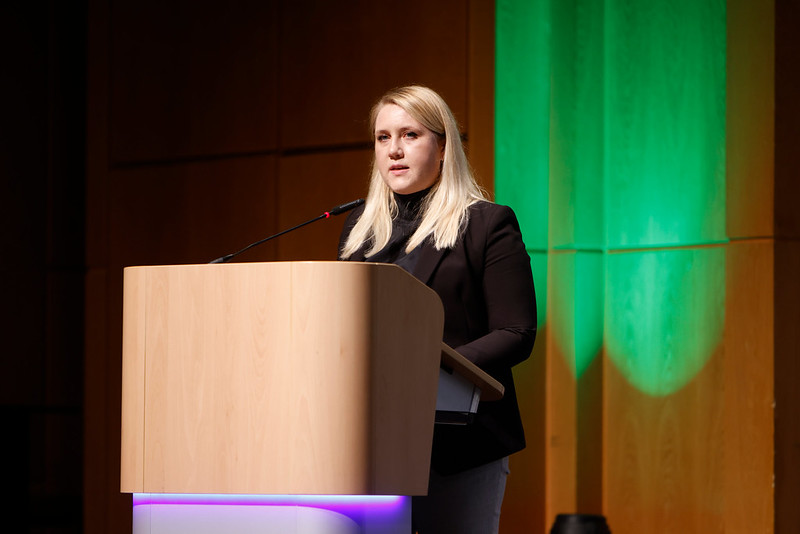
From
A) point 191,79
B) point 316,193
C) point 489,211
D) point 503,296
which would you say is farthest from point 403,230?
point 191,79

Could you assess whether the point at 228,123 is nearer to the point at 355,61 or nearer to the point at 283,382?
the point at 355,61

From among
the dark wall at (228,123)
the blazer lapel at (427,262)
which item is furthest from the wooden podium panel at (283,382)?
the dark wall at (228,123)

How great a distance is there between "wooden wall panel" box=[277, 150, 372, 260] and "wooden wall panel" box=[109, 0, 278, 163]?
0.21 meters

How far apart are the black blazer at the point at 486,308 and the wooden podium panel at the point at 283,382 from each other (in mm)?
320

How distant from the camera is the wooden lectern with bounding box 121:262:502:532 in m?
1.44

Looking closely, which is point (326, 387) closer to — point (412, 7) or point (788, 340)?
point (788, 340)

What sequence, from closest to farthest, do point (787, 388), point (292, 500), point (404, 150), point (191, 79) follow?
point (292, 500) < point (404, 150) < point (787, 388) < point (191, 79)

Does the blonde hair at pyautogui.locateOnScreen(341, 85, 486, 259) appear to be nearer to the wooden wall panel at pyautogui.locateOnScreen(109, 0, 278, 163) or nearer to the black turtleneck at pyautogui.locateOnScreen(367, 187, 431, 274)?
the black turtleneck at pyautogui.locateOnScreen(367, 187, 431, 274)

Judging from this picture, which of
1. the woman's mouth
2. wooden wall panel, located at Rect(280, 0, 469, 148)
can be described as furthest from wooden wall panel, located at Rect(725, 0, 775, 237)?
the woman's mouth

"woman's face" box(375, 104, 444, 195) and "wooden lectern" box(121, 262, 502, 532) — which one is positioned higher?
"woman's face" box(375, 104, 444, 195)

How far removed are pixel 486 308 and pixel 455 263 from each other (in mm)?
106

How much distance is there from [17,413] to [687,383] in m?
2.74

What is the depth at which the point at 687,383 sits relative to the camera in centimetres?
354

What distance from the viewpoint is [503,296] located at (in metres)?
1.92
